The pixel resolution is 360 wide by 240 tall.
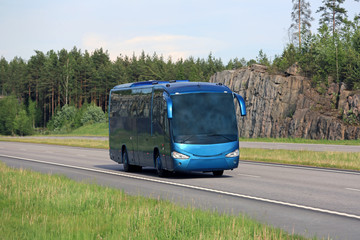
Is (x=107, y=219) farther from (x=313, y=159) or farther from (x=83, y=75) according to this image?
(x=83, y=75)

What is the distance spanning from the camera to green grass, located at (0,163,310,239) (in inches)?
318

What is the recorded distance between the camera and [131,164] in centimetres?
2350

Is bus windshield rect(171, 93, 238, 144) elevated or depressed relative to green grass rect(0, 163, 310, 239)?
elevated

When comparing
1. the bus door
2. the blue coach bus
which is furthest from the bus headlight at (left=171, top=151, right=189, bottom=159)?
the bus door

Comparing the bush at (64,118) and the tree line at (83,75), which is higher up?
the tree line at (83,75)

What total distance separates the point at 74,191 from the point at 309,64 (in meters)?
50.4

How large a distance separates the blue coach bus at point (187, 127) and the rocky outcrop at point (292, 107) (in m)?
30.0

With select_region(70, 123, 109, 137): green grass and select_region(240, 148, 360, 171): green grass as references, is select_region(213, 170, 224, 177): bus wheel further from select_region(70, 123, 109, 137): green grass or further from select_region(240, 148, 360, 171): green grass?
select_region(70, 123, 109, 137): green grass

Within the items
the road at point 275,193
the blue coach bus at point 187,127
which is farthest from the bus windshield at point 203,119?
the road at point 275,193

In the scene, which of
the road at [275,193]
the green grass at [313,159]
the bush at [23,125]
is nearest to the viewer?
the road at [275,193]

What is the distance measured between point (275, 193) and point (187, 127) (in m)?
4.96

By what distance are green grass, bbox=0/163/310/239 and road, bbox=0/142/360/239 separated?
105 cm

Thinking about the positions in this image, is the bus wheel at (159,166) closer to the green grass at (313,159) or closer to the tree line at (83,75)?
the green grass at (313,159)

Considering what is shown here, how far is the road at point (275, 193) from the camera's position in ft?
34.7
